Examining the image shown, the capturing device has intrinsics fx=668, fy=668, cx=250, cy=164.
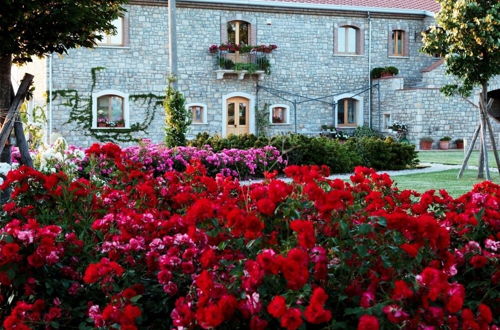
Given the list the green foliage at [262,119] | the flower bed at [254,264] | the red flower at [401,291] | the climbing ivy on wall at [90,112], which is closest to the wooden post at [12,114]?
the flower bed at [254,264]

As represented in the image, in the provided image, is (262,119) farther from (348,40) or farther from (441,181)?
(441,181)

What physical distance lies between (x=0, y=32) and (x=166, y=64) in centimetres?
1681

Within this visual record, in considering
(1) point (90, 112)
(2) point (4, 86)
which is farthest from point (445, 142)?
(2) point (4, 86)

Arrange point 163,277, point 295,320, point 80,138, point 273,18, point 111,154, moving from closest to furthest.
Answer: point 295,320, point 163,277, point 111,154, point 80,138, point 273,18

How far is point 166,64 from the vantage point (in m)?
→ 21.7

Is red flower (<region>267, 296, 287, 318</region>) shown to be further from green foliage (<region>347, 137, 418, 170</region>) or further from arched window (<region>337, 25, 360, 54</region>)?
arched window (<region>337, 25, 360, 54</region>)

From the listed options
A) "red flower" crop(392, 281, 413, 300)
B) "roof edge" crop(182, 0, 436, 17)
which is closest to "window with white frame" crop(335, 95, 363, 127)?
"roof edge" crop(182, 0, 436, 17)

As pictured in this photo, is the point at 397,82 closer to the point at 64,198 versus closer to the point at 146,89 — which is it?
the point at 146,89

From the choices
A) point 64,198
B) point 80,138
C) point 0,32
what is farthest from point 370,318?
point 80,138

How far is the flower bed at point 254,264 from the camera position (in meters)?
2.07

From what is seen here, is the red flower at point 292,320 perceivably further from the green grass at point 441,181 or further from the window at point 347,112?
the window at point 347,112

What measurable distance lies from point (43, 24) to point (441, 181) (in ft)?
25.9

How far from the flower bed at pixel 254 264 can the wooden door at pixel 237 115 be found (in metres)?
19.5

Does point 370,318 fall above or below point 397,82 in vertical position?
below
